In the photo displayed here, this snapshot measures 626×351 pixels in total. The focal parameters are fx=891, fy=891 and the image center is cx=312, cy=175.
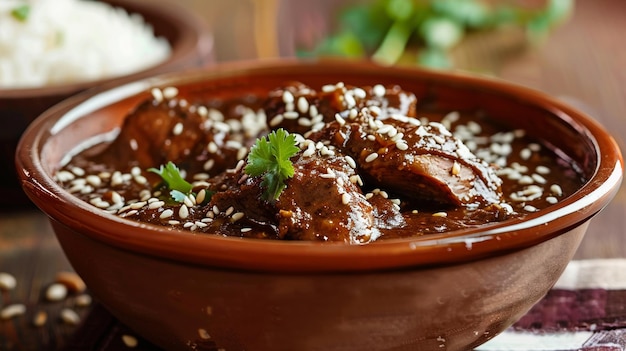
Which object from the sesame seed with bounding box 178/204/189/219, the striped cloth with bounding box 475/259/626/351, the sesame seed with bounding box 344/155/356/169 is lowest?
the striped cloth with bounding box 475/259/626/351

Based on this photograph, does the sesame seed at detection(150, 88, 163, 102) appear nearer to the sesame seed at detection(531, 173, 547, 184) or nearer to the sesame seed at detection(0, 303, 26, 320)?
the sesame seed at detection(0, 303, 26, 320)

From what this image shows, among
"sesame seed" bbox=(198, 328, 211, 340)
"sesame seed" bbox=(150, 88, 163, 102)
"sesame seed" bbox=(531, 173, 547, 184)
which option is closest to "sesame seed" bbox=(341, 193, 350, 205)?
"sesame seed" bbox=(198, 328, 211, 340)

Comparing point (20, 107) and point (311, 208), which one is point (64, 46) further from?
point (311, 208)

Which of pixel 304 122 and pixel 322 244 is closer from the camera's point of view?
pixel 322 244

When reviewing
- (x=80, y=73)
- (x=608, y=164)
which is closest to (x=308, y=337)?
(x=608, y=164)

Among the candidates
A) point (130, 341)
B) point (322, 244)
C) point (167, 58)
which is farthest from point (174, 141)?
A: point (167, 58)

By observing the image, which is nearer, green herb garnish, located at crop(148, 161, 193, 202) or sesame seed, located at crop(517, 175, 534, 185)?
green herb garnish, located at crop(148, 161, 193, 202)

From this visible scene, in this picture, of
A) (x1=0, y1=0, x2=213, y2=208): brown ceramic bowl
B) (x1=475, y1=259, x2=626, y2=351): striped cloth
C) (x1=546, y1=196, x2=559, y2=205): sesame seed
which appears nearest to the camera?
(x1=546, y1=196, x2=559, y2=205): sesame seed
